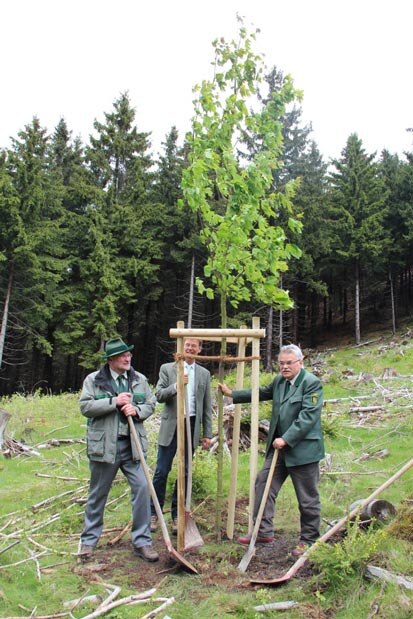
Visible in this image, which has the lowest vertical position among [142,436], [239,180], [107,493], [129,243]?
[107,493]

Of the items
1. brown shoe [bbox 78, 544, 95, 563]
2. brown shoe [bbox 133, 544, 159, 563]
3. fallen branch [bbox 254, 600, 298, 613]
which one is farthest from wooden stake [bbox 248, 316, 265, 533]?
brown shoe [bbox 78, 544, 95, 563]

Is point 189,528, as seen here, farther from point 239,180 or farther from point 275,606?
point 239,180

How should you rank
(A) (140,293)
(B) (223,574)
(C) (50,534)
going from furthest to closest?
(A) (140,293), (C) (50,534), (B) (223,574)

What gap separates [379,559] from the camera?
419 centimetres

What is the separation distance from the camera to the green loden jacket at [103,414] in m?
4.97

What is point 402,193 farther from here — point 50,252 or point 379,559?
point 379,559

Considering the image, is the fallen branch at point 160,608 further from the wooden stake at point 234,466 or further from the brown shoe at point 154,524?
the brown shoe at point 154,524

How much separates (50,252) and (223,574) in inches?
914

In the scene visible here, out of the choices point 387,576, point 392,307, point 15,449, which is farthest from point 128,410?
point 392,307

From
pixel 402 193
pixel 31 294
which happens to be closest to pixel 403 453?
pixel 31 294

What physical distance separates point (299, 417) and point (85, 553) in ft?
8.33

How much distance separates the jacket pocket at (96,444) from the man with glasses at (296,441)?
4.38ft

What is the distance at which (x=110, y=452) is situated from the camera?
4965 millimetres

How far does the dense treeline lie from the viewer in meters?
24.2
